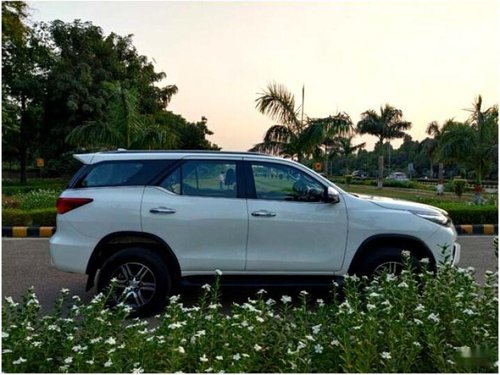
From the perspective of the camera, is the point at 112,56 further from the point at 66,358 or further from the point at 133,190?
the point at 66,358

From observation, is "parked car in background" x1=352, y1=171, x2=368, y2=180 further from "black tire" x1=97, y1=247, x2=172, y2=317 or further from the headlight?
"black tire" x1=97, y1=247, x2=172, y2=317

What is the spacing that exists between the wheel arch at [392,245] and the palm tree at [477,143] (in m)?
12.1

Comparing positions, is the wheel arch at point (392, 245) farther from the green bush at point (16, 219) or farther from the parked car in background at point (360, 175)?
the parked car in background at point (360, 175)

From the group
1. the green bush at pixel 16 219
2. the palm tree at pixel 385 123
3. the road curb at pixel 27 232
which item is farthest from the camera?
the palm tree at pixel 385 123

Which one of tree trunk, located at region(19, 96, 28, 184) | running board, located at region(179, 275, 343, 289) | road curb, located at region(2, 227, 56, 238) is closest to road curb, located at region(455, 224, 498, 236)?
running board, located at region(179, 275, 343, 289)

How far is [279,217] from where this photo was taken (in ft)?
16.5

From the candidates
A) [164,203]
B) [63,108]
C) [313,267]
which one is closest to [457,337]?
[313,267]

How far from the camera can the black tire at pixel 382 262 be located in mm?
5043

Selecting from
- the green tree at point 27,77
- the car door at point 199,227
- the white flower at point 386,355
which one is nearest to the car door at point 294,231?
the car door at point 199,227

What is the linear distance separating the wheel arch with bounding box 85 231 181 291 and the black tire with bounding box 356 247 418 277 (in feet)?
6.39

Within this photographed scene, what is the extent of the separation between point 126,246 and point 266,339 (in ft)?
7.52

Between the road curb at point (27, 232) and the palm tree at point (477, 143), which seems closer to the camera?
the road curb at point (27, 232)

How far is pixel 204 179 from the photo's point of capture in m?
5.18

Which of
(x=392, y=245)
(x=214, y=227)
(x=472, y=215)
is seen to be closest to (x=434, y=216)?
(x=392, y=245)
